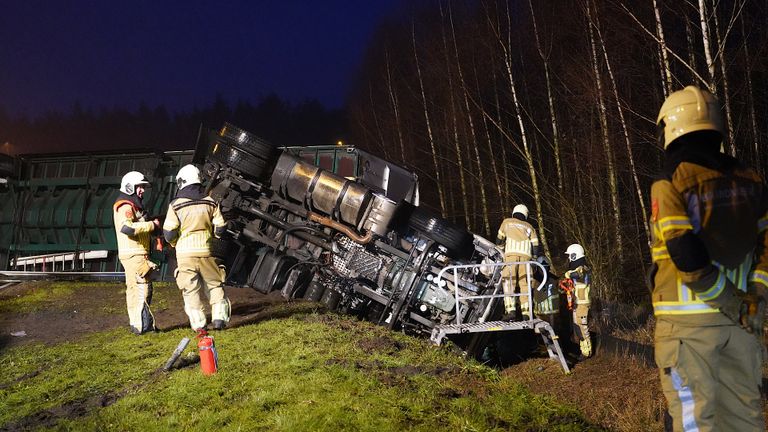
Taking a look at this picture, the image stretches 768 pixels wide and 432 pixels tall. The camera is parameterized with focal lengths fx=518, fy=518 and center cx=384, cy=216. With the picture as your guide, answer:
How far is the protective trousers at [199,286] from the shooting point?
4984 millimetres

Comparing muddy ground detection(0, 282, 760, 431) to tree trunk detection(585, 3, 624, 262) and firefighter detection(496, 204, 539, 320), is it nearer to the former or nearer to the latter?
firefighter detection(496, 204, 539, 320)

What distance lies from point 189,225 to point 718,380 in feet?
14.8

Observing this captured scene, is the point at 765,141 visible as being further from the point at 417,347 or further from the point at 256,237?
the point at 256,237

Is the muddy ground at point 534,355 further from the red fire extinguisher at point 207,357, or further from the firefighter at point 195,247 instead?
the red fire extinguisher at point 207,357

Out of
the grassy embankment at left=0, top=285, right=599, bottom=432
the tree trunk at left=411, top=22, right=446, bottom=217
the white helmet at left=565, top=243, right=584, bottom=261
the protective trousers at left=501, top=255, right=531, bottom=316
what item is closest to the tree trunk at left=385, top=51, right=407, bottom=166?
the tree trunk at left=411, top=22, right=446, bottom=217

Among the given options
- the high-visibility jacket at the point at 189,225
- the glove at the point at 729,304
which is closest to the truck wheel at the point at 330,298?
the high-visibility jacket at the point at 189,225

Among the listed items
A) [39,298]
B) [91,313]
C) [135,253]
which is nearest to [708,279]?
[135,253]

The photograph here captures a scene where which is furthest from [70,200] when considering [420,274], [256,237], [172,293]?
[420,274]

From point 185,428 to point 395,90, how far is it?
18.3 metres

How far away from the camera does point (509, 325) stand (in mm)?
5160

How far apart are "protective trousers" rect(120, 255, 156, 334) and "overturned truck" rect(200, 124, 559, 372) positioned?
4.50 feet

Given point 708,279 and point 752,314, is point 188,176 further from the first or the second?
point 752,314

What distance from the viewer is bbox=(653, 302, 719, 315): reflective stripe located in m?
2.12

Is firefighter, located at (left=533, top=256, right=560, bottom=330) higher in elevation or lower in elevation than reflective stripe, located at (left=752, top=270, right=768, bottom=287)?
lower
